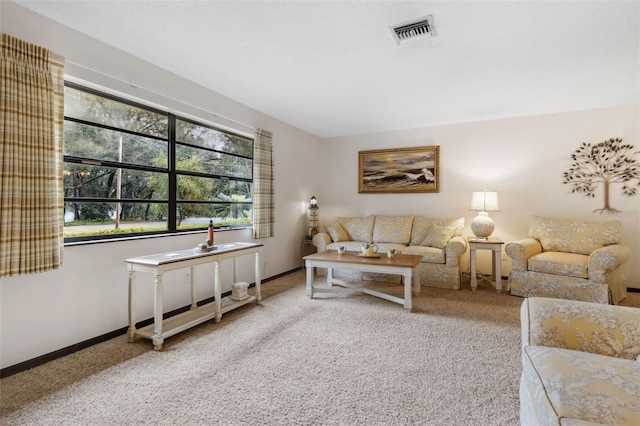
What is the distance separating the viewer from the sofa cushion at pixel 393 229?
4.83 m

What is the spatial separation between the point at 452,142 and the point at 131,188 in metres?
4.58

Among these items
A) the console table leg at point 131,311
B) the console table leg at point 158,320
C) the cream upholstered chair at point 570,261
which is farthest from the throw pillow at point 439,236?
the console table leg at point 131,311

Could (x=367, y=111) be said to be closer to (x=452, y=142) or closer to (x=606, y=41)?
(x=452, y=142)

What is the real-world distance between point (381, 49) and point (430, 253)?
2.73 metres

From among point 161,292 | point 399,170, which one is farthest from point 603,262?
point 161,292

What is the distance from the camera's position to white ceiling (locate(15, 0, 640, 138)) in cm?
207

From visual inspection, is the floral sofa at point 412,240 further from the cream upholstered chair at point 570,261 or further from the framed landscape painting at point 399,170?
the cream upholstered chair at point 570,261

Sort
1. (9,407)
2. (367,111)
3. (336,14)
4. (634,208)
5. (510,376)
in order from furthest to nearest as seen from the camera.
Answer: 1. (367,111)
2. (634,208)
3. (336,14)
4. (510,376)
5. (9,407)

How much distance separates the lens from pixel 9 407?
1.68 metres

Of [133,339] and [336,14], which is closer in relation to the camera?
[336,14]

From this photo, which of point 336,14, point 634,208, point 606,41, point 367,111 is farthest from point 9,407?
point 634,208

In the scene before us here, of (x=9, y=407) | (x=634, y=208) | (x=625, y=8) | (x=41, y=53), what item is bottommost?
(x=9, y=407)

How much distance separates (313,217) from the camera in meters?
5.53

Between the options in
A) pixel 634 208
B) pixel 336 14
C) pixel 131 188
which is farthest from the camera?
pixel 634 208
